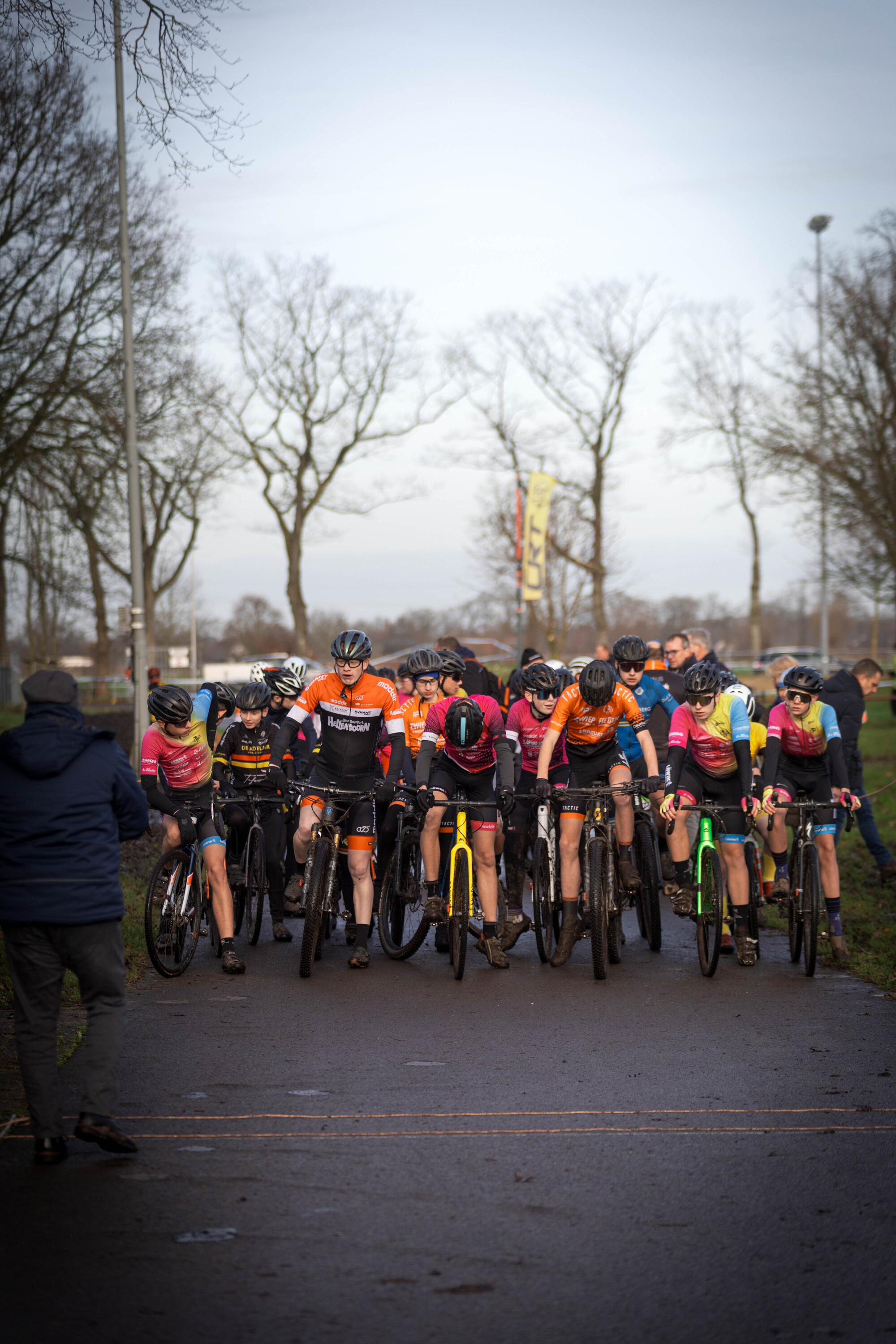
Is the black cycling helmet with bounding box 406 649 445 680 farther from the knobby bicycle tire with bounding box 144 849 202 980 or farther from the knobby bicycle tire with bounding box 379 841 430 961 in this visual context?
the knobby bicycle tire with bounding box 144 849 202 980

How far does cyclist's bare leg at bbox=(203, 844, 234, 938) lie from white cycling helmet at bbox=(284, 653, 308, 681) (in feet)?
8.04

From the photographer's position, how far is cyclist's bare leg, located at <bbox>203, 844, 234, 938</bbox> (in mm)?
8641

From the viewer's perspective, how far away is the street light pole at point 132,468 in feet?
64.3

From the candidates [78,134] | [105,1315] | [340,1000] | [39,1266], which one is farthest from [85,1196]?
[78,134]

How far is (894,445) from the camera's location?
985 inches

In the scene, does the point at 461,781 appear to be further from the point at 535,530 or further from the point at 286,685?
the point at 535,530

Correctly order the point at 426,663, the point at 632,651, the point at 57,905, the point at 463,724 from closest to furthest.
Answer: the point at 57,905 < the point at 463,724 < the point at 426,663 < the point at 632,651

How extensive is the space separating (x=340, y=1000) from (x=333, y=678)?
2.27m

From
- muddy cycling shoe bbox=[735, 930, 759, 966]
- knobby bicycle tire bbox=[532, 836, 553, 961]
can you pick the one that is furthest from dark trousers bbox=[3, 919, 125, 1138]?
muddy cycling shoe bbox=[735, 930, 759, 966]

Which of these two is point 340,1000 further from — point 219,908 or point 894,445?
point 894,445

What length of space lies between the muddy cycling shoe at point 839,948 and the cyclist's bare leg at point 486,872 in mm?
2369

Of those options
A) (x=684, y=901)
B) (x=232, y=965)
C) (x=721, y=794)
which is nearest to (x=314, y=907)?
(x=232, y=965)

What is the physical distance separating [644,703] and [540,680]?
87.6 inches

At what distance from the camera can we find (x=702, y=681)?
8.71 metres
